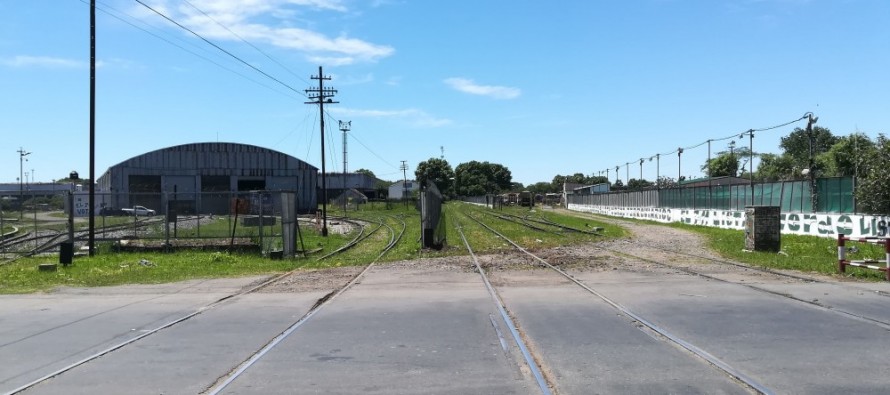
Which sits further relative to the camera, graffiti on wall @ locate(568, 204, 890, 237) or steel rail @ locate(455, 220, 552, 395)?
graffiti on wall @ locate(568, 204, 890, 237)

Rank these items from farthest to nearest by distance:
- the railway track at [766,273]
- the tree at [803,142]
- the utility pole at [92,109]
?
the tree at [803,142] < the utility pole at [92,109] < the railway track at [766,273]

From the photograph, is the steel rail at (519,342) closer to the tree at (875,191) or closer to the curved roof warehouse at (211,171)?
the tree at (875,191)

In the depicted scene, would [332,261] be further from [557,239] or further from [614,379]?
[614,379]

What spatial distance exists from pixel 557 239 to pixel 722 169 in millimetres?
116107

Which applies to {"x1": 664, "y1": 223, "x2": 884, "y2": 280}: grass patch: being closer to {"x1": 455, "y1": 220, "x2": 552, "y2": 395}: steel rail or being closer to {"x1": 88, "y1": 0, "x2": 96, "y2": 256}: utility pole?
{"x1": 455, "y1": 220, "x2": 552, "y2": 395}: steel rail

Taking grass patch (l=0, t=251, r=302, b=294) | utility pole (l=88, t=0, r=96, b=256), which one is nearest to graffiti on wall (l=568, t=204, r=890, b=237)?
grass patch (l=0, t=251, r=302, b=294)

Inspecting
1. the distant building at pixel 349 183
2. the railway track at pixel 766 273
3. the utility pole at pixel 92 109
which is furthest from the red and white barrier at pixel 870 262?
the distant building at pixel 349 183

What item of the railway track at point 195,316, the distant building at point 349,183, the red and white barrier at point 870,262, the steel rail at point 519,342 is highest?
the distant building at point 349,183

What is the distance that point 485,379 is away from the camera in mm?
6609

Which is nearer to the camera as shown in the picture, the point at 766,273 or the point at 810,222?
the point at 766,273

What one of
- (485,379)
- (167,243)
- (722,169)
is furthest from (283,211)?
(722,169)

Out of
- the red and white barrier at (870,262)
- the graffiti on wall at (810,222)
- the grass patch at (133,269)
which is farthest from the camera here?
the graffiti on wall at (810,222)

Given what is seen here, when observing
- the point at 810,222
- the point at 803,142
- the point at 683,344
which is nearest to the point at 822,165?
the point at 803,142

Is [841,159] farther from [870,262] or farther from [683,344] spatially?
[683,344]
